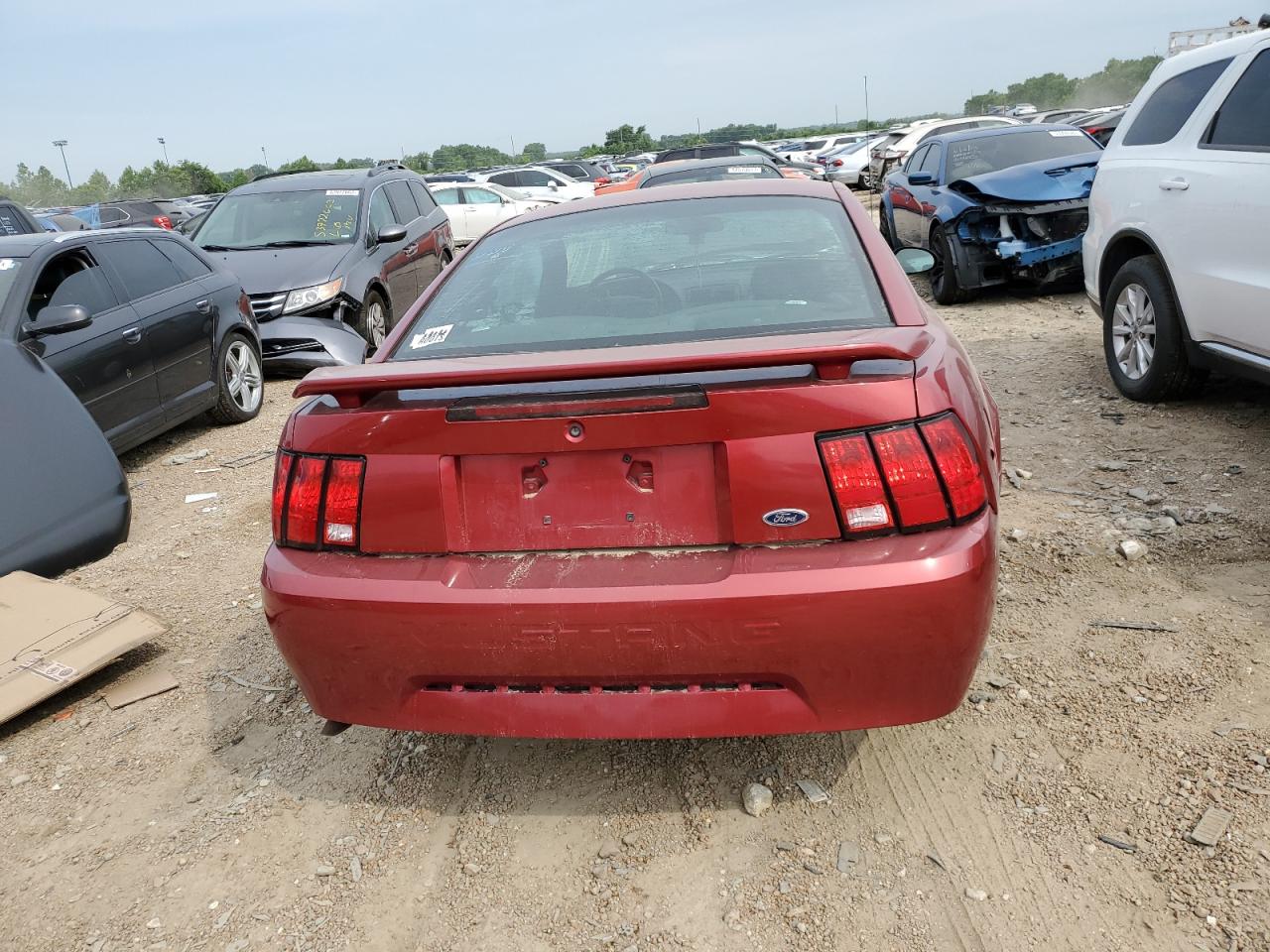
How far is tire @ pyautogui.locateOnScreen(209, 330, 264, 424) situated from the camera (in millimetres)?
7590

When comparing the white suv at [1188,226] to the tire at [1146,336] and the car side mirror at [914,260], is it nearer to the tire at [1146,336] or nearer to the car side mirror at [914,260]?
the tire at [1146,336]

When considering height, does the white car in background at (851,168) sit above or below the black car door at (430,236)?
below

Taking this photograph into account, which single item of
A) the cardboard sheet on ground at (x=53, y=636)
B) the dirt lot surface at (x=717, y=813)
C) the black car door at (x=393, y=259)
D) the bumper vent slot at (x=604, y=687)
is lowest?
the dirt lot surface at (x=717, y=813)

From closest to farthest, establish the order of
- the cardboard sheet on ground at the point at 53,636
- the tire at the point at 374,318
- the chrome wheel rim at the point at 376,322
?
the cardboard sheet on ground at the point at 53,636
the tire at the point at 374,318
the chrome wheel rim at the point at 376,322

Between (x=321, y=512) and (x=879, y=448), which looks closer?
(x=879, y=448)

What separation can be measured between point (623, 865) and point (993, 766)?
1056mm

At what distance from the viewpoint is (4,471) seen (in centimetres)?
448

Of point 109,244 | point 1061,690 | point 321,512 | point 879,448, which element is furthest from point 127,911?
point 109,244

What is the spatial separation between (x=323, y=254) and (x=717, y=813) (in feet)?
26.1

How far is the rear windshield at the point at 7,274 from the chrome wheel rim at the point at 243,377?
1.73 m

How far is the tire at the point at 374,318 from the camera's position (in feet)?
30.2

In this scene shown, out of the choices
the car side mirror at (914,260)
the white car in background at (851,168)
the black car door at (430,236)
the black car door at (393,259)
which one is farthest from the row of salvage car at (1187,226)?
the white car in background at (851,168)

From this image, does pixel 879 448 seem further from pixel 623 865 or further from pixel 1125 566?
pixel 1125 566

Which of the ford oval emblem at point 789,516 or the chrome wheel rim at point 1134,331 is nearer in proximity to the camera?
the ford oval emblem at point 789,516
